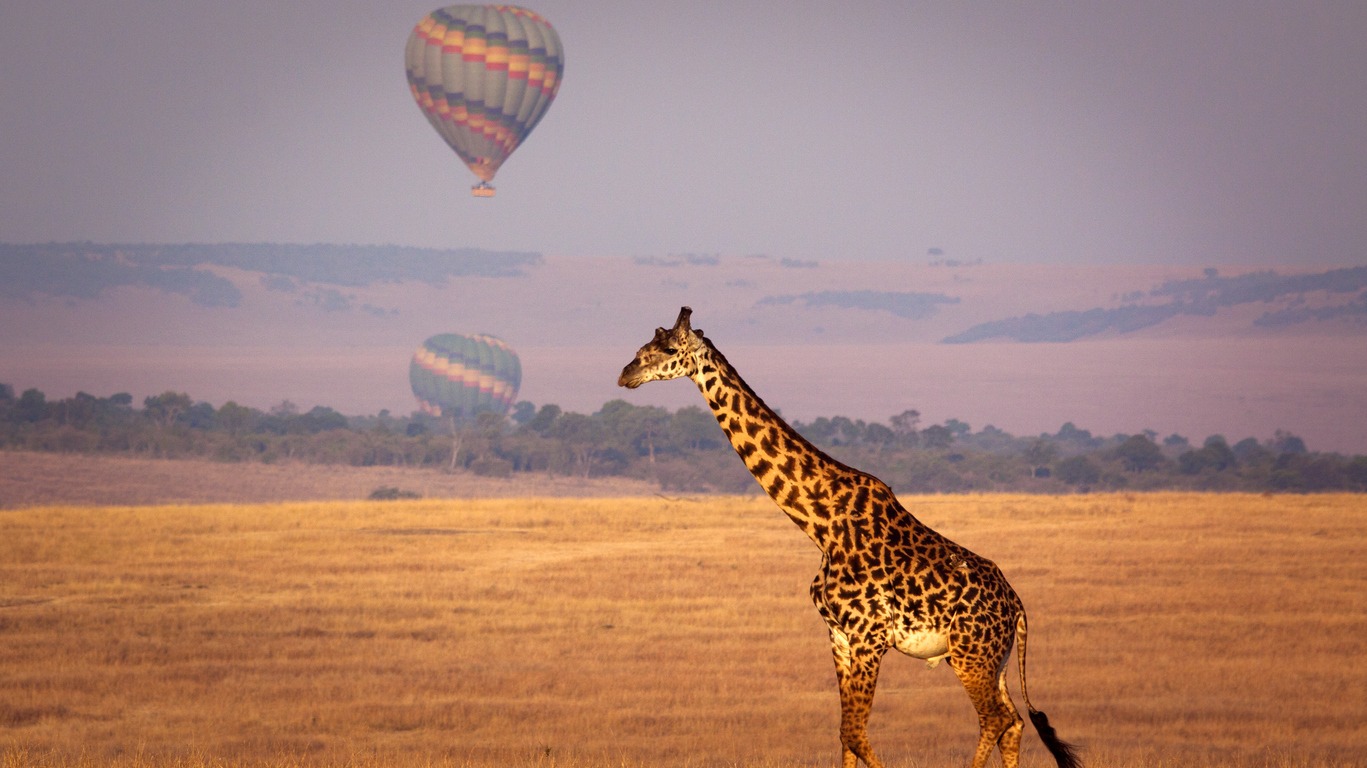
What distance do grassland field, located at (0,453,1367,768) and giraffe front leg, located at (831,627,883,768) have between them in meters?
4.82

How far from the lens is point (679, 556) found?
143 ft

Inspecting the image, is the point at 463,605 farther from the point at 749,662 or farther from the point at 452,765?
the point at 452,765

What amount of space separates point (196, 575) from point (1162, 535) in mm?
26485

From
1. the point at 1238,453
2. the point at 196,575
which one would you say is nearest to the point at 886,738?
the point at 196,575

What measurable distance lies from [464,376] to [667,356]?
176 m

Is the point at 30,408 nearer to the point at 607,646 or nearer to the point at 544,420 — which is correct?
the point at 544,420

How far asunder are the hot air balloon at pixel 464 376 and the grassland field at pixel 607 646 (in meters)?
132

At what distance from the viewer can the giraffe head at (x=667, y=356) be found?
9922 mm

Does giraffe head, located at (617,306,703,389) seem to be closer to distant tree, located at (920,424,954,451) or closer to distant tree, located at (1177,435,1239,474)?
distant tree, located at (1177,435,1239,474)

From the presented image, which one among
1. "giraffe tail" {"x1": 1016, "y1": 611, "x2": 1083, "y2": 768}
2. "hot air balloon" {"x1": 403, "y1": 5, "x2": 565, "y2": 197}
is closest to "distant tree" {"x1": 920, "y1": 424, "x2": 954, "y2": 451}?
"hot air balloon" {"x1": 403, "y1": 5, "x2": 565, "y2": 197}

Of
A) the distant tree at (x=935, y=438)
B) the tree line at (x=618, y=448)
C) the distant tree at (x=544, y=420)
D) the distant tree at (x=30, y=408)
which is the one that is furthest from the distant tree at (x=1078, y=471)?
the distant tree at (x=30, y=408)

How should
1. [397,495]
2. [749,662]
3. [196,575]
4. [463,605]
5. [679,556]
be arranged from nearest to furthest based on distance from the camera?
1. [749,662]
2. [463,605]
3. [196,575]
4. [679,556]
5. [397,495]

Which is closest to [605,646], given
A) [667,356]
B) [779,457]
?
[779,457]

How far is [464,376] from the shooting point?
184 metres
